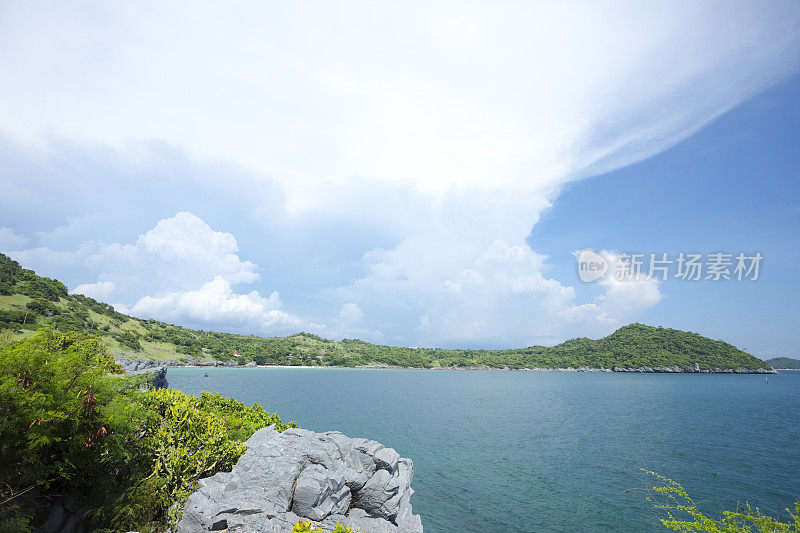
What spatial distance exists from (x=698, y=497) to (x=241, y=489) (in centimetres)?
3915

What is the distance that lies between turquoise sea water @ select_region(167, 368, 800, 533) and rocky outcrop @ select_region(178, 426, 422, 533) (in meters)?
9.86

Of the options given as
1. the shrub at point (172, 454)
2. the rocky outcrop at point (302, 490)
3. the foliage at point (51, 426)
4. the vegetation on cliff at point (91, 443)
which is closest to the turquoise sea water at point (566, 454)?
the rocky outcrop at point (302, 490)

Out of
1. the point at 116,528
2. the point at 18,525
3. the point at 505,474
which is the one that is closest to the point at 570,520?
the point at 505,474

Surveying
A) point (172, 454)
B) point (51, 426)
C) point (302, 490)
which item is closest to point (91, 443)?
point (51, 426)

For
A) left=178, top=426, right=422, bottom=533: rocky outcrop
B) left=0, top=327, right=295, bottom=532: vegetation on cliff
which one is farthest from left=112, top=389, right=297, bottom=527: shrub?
left=178, top=426, right=422, bottom=533: rocky outcrop

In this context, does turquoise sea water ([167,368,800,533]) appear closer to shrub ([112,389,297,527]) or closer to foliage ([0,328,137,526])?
shrub ([112,389,297,527])

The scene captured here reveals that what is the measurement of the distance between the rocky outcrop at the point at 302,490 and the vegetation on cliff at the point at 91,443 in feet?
7.30

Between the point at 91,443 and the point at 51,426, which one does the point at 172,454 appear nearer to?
the point at 91,443

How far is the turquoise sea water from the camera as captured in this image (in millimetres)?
28188

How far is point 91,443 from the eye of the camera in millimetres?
13672

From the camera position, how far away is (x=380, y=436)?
48.3 meters

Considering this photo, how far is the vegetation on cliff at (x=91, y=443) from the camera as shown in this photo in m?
11.9

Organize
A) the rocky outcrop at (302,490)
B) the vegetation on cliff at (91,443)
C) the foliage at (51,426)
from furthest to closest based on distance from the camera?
the rocky outcrop at (302,490) < the vegetation on cliff at (91,443) < the foliage at (51,426)

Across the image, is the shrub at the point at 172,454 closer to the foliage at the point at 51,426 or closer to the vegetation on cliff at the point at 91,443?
the vegetation on cliff at the point at 91,443
